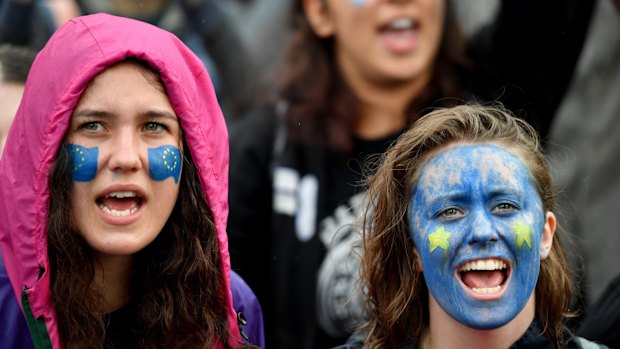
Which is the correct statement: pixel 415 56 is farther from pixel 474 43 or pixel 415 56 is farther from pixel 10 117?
pixel 10 117

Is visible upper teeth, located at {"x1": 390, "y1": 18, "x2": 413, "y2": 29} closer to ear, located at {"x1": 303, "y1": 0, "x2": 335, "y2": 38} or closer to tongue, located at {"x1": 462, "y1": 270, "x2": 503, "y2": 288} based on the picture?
ear, located at {"x1": 303, "y1": 0, "x2": 335, "y2": 38}

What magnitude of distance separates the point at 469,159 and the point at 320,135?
1771mm

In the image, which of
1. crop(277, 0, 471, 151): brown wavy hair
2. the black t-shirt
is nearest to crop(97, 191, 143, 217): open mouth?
the black t-shirt

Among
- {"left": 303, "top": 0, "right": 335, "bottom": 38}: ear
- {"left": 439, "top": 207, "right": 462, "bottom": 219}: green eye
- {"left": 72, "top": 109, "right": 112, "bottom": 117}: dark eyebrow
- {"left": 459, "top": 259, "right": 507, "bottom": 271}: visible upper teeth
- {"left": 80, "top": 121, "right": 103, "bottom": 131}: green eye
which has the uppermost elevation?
{"left": 303, "top": 0, "right": 335, "bottom": 38}: ear

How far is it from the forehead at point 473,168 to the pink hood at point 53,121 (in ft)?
2.11

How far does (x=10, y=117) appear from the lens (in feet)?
15.9

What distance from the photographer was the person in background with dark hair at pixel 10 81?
16.0 ft

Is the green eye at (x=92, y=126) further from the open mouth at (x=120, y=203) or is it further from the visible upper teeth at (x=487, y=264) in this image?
the visible upper teeth at (x=487, y=264)

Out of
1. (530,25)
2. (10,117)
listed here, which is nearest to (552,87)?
Result: (530,25)

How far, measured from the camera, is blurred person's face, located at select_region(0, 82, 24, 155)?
191 inches

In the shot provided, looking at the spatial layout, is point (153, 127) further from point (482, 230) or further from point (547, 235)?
point (547, 235)

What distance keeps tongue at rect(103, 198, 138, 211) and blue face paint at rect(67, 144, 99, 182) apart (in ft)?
0.31

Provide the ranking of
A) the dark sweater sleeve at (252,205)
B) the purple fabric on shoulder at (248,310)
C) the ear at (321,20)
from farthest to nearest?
the ear at (321,20) < the dark sweater sleeve at (252,205) < the purple fabric on shoulder at (248,310)

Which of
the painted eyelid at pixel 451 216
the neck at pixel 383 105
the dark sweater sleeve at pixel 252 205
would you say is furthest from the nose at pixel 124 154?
the neck at pixel 383 105
